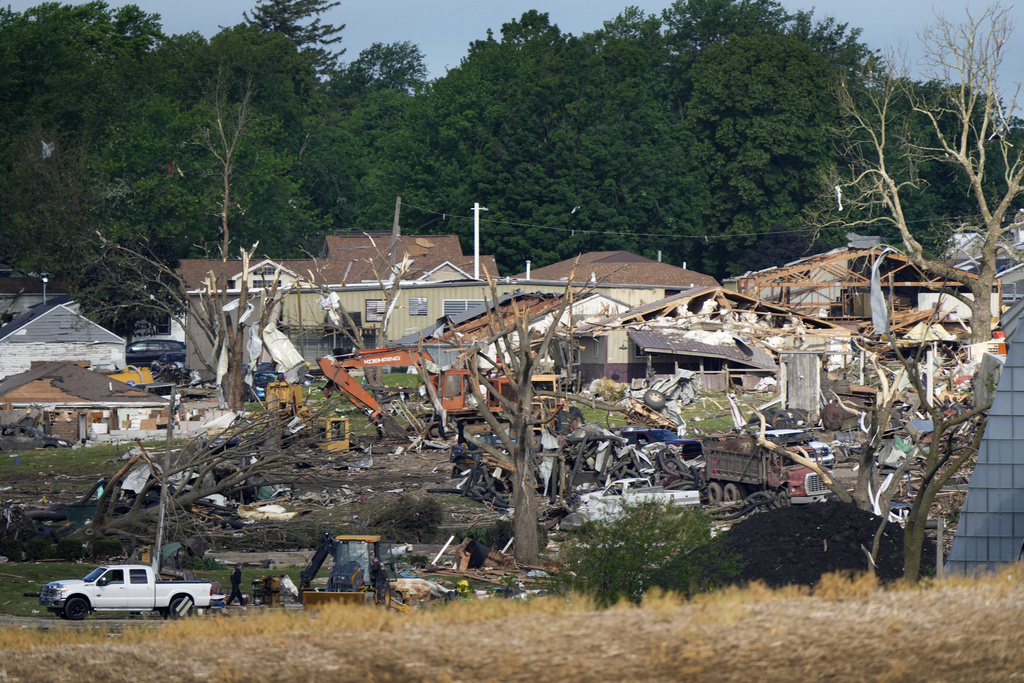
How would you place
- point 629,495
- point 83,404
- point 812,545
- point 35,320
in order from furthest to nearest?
1. point 35,320
2. point 83,404
3. point 629,495
4. point 812,545

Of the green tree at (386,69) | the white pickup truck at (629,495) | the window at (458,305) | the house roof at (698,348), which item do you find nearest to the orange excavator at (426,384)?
the white pickup truck at (629,495)

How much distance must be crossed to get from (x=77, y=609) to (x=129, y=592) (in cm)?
79

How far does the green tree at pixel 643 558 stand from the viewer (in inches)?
595

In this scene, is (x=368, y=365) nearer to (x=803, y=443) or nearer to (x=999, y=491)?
(x=803, y=443)

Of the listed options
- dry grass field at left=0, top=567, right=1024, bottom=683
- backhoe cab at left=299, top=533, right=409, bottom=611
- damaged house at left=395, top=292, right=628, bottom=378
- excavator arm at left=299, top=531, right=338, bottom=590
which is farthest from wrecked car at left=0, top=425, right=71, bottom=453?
dry grass field at left=0, top=567, right=1024, bottom=683

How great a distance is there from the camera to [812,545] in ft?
59.6

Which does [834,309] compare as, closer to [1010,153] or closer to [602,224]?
[602,224]

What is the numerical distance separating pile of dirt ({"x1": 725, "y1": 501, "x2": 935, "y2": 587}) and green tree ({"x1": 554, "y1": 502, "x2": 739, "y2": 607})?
1209 millimetres

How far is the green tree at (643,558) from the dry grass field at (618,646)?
13.5 feet

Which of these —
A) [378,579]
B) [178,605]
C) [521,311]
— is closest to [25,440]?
[521,311]

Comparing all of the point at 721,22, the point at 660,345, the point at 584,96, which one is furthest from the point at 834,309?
the point at 721,22

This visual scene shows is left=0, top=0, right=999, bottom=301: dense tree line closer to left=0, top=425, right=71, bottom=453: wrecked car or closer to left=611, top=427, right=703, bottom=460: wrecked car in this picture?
left=0, top=425, right=71, bottom=453: wrecked car

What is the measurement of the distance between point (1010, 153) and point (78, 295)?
67.8 metres

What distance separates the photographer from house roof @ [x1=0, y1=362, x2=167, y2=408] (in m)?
38.1
